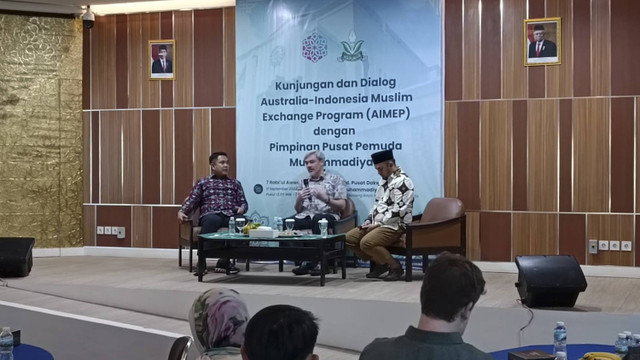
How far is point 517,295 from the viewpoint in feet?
19.9

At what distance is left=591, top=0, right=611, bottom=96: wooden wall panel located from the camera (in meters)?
7.24

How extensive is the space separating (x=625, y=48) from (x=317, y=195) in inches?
132

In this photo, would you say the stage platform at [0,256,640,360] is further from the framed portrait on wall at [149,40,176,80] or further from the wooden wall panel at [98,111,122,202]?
the framed portrait on wall at [149,40,176,80]

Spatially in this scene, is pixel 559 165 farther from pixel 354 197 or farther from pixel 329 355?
pixel 329 355

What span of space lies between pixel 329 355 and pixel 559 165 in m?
3.42

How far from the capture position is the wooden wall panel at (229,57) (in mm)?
8625

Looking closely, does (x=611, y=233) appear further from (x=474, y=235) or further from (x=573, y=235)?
(x=474, y=235)

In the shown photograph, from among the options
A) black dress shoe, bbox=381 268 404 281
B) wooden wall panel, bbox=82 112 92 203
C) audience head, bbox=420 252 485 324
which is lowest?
black dress shoe, bbox=381 268 404 281

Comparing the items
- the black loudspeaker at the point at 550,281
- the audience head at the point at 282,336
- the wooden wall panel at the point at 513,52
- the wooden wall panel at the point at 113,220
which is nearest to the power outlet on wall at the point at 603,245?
the wooden wall panel at the point at 513,52

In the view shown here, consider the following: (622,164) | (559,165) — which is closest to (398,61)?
(559,165)

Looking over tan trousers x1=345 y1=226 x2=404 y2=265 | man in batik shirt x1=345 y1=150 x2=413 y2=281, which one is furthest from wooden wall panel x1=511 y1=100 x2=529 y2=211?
tan trousers x1=345 y1=226 x2=404 y2=265

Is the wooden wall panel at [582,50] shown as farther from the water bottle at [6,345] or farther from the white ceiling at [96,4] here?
the water bottle at [6,345]

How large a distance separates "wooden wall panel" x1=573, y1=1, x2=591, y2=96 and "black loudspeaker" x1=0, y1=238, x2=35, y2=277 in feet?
18.6

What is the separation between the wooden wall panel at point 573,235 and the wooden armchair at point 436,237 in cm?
105
